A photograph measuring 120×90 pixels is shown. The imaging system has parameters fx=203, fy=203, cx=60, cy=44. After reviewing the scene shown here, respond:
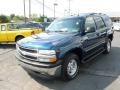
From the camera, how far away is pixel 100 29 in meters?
7.80

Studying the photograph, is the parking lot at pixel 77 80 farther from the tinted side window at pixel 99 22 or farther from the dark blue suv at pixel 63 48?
the tinted side window at pixel 99 22

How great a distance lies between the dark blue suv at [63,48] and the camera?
526cm

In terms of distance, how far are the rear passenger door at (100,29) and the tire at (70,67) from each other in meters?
1.88

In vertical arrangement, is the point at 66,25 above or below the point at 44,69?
above

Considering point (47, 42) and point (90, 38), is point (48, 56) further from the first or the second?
point (90, 38)

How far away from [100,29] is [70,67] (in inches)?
103

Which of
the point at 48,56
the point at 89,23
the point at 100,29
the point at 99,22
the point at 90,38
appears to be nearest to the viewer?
the point at 48,56

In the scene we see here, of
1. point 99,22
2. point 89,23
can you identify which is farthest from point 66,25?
point 99,22

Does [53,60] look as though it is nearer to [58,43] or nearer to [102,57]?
[58,43]

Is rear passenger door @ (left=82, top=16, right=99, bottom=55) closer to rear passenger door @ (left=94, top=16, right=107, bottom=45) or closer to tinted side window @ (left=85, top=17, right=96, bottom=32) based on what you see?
tinted side window @ (left=85, top=17, right=96, bottom=32)

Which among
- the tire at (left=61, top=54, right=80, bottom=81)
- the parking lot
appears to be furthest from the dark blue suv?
the parking lot

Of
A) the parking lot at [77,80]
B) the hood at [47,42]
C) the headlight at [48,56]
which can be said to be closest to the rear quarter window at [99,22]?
the parking lot at [77,80]

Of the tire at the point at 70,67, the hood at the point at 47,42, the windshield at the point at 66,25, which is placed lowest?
the tire at the point at 70,67

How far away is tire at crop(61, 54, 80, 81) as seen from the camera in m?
5.52
